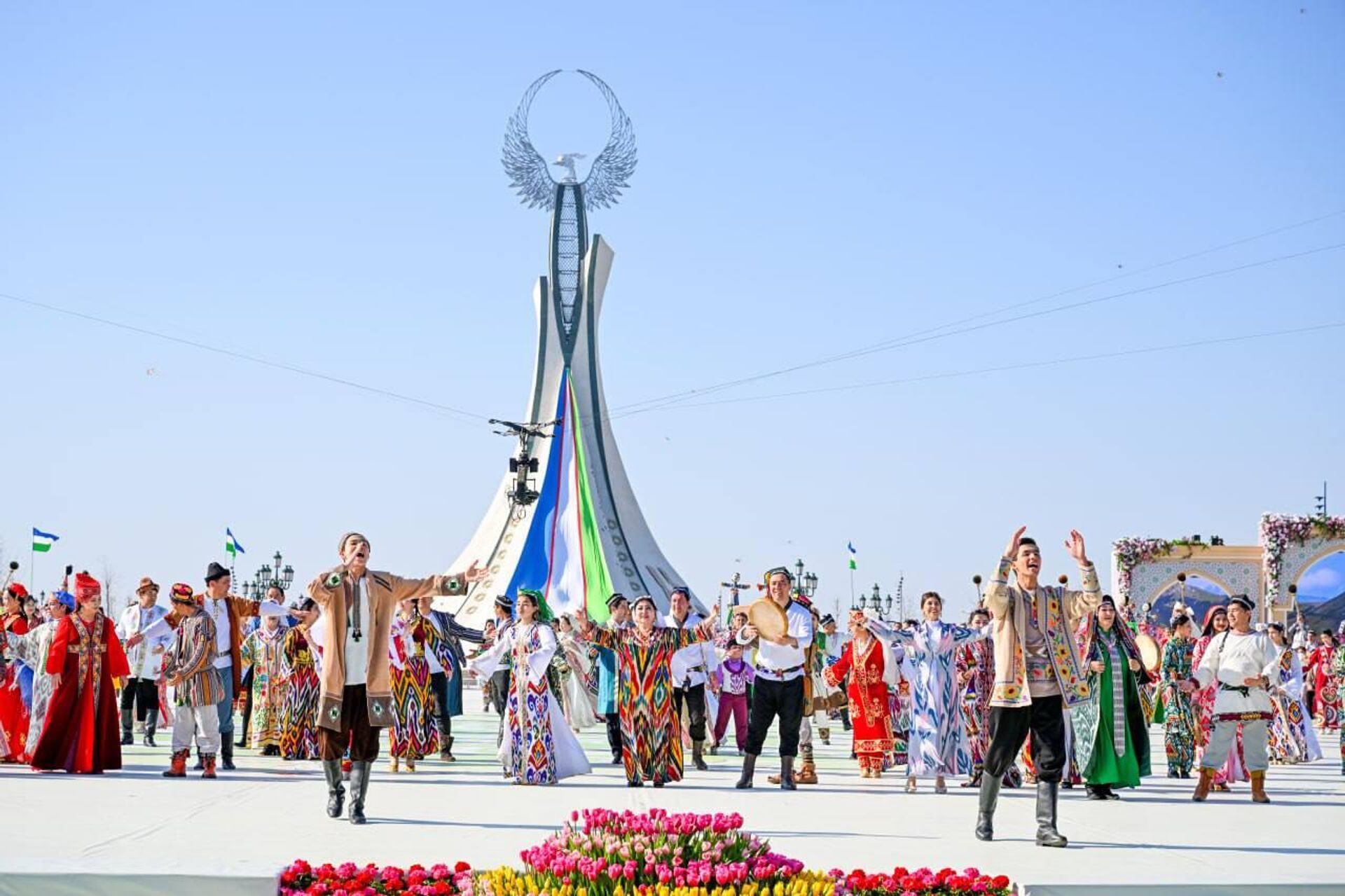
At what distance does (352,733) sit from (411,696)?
3813mm

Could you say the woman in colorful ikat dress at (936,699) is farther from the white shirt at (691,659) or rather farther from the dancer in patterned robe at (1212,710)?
the dancer in patterned robe at (1212,710)

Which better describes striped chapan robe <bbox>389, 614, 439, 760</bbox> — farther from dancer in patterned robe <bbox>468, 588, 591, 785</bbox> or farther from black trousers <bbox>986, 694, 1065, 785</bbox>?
black trousers <bbox>986, 694, 1065, 785</bbox>

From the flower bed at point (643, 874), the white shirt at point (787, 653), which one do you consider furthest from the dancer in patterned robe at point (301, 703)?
the flower bed at point (643, 874)

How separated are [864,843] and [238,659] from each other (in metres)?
5.75

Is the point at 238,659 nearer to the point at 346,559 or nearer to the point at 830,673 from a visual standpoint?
the point at 346,559

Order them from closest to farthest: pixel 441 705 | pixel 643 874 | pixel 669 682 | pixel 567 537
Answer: pixel 643 874, pixel 669 682, pixel 441 705, pixel 567 537

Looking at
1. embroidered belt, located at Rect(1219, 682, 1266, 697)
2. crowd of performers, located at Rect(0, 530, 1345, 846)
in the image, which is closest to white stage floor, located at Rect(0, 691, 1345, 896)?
crowd of performers, located at Rect(0, 530, 1345, 846)

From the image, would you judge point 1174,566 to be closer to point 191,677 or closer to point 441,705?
point 441,705

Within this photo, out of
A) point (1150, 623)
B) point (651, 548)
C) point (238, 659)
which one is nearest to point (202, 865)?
point (238, 659)

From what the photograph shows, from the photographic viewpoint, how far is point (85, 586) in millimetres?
11789

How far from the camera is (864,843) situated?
7.50 meters

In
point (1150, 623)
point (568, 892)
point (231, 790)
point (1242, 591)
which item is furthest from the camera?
point (1242, 591)

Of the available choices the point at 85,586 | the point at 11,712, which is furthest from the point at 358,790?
the point at 11,712

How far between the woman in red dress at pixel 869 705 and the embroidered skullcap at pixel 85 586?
5.52 metres
